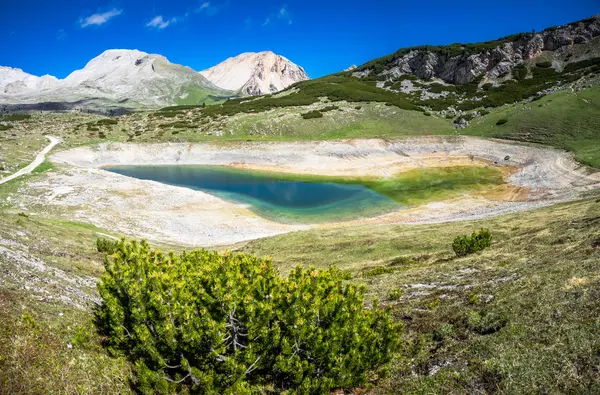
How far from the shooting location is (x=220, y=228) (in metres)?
Result: 40.0

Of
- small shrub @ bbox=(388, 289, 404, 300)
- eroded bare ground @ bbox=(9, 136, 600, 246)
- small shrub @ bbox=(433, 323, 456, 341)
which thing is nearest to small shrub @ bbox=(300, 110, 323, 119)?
eroded bare ground @ bbox=(9, 136, 600, 246)

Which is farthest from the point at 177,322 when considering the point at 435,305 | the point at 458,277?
the point at 458,277

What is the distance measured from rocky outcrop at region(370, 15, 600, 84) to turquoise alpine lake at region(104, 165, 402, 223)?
3988 inches

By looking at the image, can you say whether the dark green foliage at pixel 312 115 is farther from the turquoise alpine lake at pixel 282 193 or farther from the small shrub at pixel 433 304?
the small shrub at pixel 433 304

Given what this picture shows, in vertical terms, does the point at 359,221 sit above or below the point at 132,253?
below

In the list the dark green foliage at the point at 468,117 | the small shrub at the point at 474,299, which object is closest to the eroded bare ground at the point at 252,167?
the dark green foliage at the point at 468,117

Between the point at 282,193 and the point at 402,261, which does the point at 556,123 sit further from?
the point at 402,261

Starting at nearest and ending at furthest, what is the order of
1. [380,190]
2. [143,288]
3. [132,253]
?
1. [143,288]
2. [132,253]
3. [380,190]

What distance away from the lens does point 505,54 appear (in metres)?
129

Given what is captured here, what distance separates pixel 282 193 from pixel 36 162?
173 ft

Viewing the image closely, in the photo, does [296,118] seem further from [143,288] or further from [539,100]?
[143,288]

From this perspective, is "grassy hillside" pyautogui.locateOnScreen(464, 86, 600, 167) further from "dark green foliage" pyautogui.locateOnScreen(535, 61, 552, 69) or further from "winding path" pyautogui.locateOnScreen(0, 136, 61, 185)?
"winding path" pyautogui.locateOnScreen(0, 136, 61, 185)

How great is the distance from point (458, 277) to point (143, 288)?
14.2 meters

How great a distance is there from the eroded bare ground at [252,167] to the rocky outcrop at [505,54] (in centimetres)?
6797
